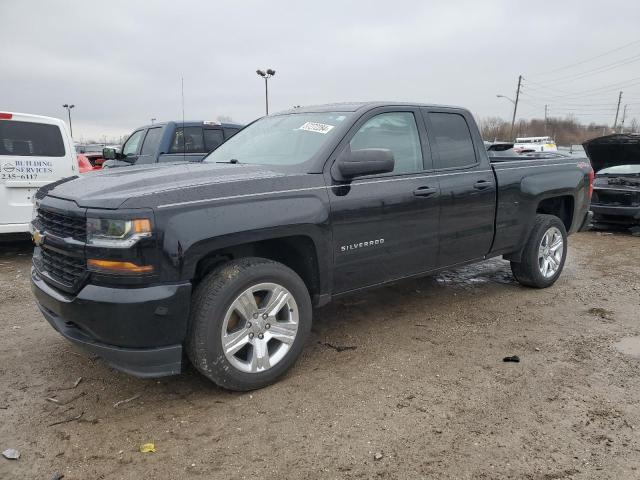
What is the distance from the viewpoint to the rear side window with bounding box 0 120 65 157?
257 inches

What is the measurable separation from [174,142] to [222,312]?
21.7 feet

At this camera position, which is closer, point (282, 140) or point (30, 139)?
point (282, 140)

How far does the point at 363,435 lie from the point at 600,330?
2743mm

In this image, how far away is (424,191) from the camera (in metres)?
4.02

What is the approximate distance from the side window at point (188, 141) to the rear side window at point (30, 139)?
7.02ft

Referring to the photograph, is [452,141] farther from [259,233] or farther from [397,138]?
[259,233]

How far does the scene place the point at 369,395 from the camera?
3178mm

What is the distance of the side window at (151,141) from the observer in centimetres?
898

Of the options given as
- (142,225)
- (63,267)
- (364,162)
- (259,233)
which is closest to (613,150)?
(364,162)

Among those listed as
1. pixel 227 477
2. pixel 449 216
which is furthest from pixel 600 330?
pixel 227 477

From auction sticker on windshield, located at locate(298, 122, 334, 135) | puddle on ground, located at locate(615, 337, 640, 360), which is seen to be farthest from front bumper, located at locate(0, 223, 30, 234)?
puddle on ground, located at locate(615, 337, 640, 360)

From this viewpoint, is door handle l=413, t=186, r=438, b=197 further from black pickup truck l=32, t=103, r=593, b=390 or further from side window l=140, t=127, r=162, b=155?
side window l=140, t=127, r=162, b=155

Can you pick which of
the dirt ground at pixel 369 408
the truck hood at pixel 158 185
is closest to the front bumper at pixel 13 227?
the dirt ground at pixel 369 408

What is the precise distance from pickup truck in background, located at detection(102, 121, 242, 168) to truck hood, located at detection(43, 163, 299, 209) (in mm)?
5139
